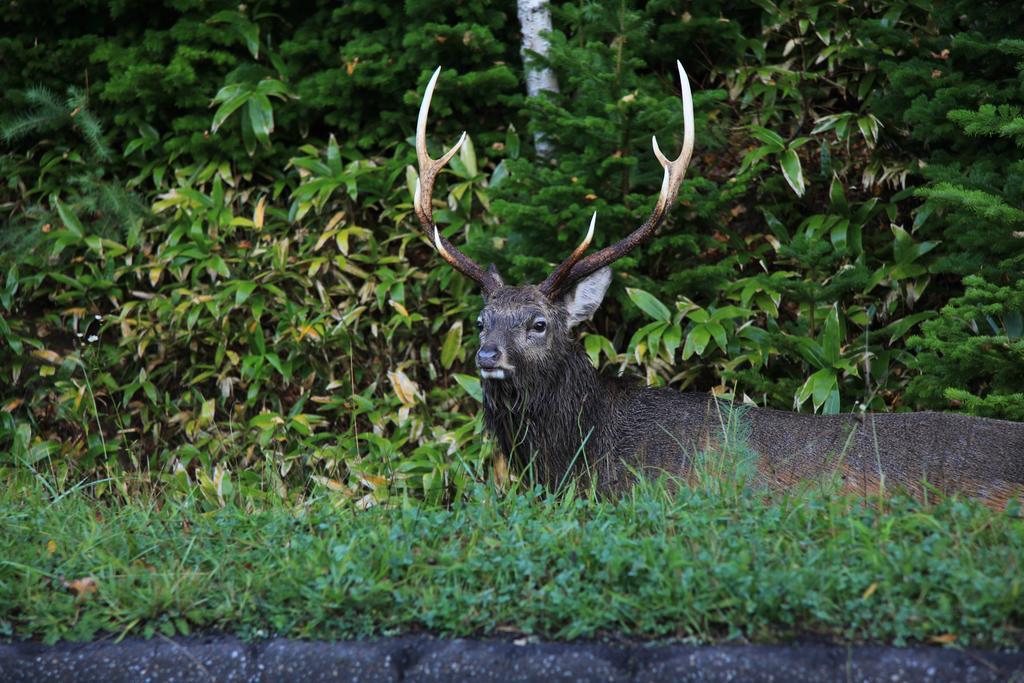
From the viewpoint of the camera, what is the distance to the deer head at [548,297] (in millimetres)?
5320

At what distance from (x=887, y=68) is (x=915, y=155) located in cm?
74

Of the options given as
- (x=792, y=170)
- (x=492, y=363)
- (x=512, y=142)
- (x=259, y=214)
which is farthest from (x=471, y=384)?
(x=792, y=170)

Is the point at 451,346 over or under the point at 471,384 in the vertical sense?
over

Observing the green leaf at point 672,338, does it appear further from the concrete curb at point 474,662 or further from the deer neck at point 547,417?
the concrete curb at point 474,662

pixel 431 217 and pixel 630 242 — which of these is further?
pixel 431 217

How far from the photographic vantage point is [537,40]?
7.07 m

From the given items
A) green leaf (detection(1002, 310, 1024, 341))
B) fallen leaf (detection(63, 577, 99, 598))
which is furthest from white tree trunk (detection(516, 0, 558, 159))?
fallen leaf (detection(63, 577, 99, 598))

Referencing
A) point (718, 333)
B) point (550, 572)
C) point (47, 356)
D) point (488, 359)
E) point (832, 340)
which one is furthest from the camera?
point (47, 356)

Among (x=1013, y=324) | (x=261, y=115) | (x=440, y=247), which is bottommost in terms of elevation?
(x=1013, y=324)

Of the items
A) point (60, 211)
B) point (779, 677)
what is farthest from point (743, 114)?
point (779, 677)

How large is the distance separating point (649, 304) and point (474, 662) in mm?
3468

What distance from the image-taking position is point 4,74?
8281 millimetres

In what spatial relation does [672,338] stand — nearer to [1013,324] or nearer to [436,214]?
[1013,324]

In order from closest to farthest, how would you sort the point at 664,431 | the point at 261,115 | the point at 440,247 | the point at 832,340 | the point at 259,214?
the point at 664,431, the point at 440,247, the point at 832,340, the point at 261,115, the point at 259,214
